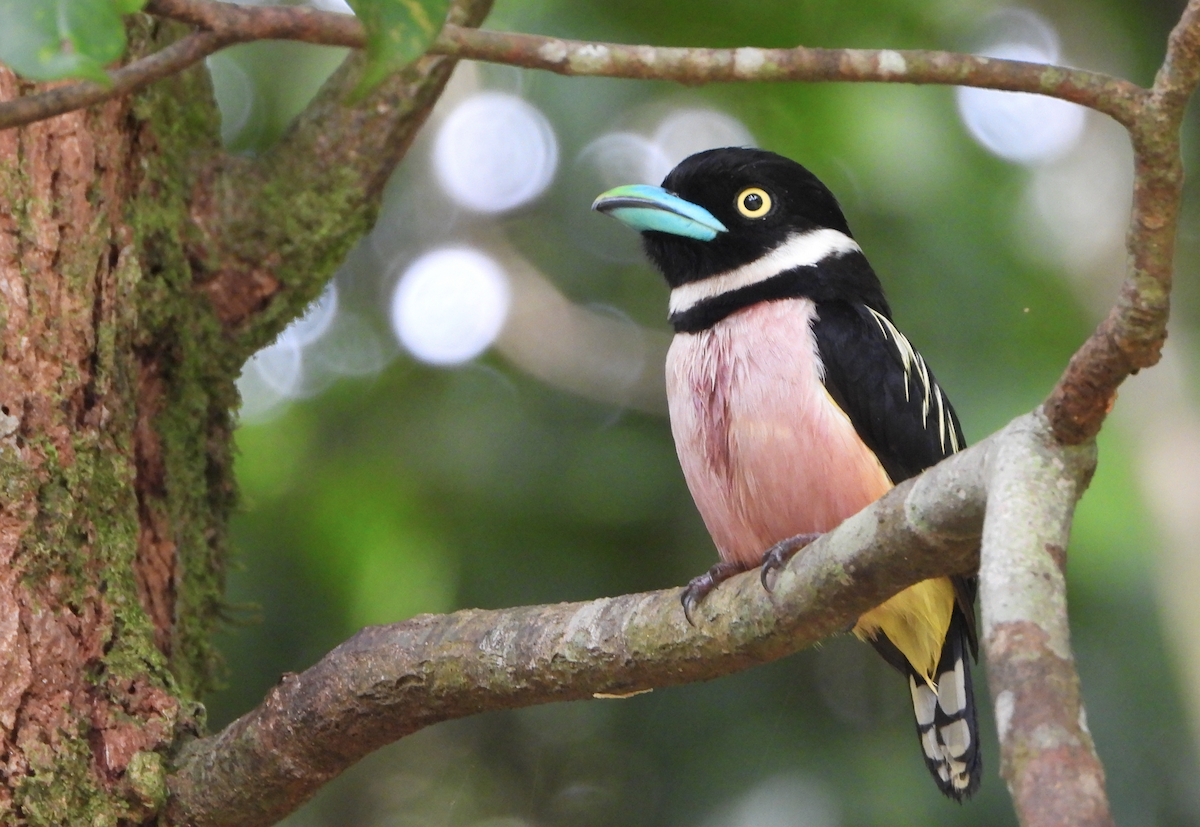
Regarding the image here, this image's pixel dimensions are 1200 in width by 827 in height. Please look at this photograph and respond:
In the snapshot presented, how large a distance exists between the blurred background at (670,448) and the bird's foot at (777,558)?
2.65 meters

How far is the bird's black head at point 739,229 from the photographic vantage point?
412 cm

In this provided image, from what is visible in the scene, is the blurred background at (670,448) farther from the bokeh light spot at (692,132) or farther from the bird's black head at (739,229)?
the bird's black head at (739,229)

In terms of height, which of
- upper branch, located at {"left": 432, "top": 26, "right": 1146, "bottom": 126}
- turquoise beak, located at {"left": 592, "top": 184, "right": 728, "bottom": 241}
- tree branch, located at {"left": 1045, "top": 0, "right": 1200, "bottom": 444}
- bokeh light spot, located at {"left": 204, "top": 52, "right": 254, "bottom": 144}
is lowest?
tree branch, located at {"left": 1045, "top": 0, "right": 1200, "bottom": 444}

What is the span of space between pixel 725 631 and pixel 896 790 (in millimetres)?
3125

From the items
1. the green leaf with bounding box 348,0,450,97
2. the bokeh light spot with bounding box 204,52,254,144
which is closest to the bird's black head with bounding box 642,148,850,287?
the green leaf with bounding box 348,0,450,97

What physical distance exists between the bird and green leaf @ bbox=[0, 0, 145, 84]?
2.10 m

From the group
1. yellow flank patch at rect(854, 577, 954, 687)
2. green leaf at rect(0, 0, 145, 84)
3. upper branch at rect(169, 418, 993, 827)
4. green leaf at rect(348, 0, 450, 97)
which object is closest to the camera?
green leaf at rect(0, 0, 145, 84)

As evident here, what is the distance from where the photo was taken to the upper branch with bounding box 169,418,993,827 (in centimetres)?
262

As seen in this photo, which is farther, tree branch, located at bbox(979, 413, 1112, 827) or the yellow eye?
the yellow eye

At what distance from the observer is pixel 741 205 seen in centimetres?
431

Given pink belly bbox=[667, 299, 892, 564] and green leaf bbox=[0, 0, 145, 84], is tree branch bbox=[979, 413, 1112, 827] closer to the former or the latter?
green leaf bbox=[0, 0, 145, 84]

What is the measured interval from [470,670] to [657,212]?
188 cm

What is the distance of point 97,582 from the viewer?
3107 mm

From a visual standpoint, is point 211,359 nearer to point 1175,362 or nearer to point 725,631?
point 725,631
